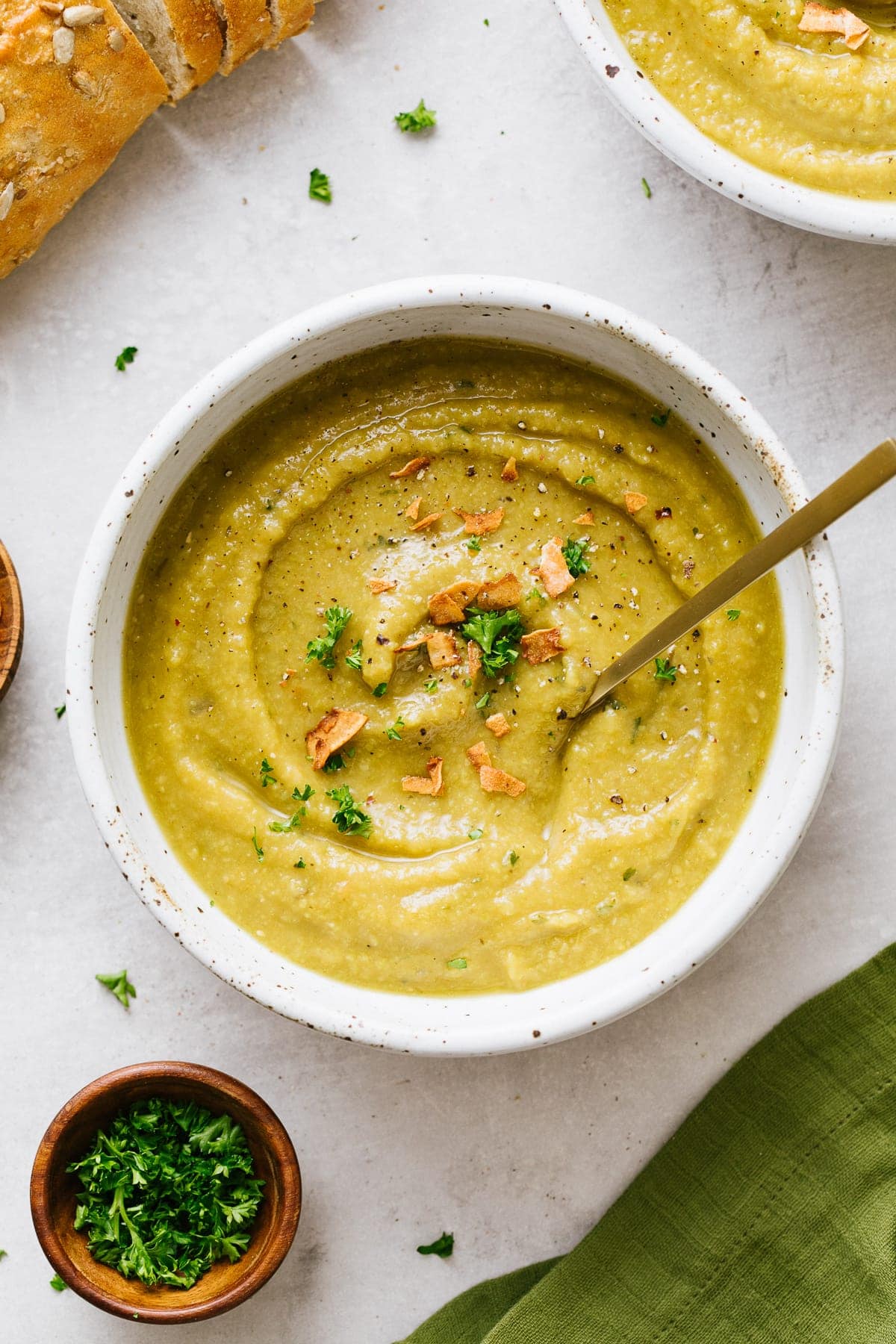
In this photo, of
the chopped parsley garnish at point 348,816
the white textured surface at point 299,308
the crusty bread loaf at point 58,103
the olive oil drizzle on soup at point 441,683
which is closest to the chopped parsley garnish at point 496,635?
the olive oil drizzle on soup at point 441,683

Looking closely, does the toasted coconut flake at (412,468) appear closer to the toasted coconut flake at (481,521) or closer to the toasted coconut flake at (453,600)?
the toasted coconut flake at (481,521)

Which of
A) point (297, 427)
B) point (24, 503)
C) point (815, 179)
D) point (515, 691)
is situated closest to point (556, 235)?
point (815, 179)

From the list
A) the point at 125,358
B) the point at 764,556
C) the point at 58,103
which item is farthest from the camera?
the point at 125,358

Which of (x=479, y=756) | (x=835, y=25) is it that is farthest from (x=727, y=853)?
(x=835, y=25)

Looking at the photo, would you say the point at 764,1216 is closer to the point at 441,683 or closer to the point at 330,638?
the point at 441,683

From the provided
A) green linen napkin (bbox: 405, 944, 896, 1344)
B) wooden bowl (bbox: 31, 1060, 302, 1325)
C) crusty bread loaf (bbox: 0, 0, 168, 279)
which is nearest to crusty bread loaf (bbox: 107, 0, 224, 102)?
crusty bread loaf (bbox: 0, 0, 168, 279)

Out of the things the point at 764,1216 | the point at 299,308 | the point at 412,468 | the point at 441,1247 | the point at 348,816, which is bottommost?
the point at 764,1216

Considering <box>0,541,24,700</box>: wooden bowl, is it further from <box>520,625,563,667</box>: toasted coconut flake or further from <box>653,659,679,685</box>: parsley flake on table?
<box>653,659,679,685</box>: parsley flake on table

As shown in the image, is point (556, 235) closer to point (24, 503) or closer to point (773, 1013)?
point (24, 503)
